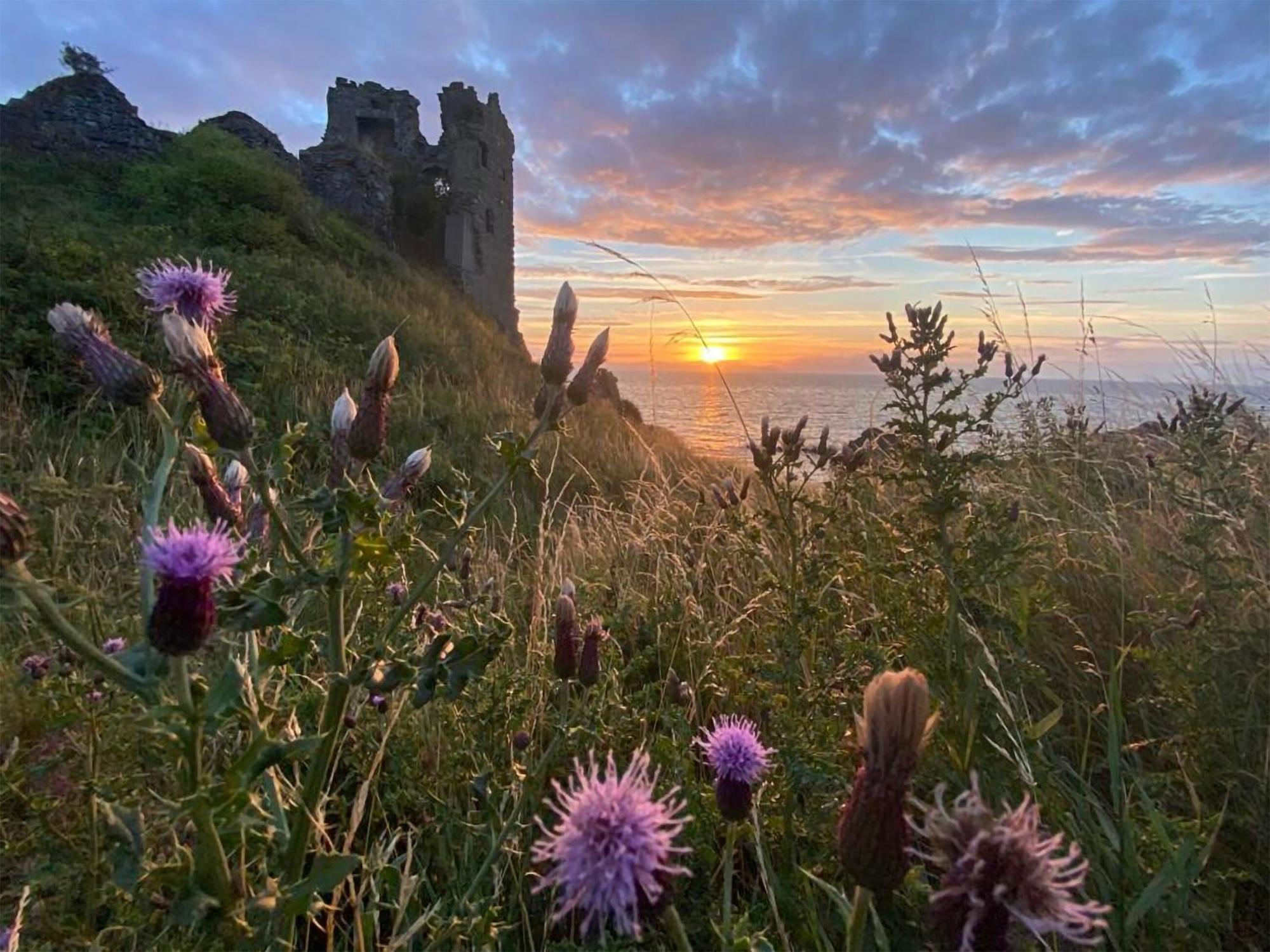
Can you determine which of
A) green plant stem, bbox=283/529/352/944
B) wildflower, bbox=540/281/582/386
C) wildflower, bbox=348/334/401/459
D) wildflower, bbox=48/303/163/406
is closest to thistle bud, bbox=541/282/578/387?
wildflower, bbox=540/281/582/386

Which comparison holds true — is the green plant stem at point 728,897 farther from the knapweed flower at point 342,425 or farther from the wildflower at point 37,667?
the wildflower at point 37,667

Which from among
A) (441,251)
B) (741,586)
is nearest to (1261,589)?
(741,586)

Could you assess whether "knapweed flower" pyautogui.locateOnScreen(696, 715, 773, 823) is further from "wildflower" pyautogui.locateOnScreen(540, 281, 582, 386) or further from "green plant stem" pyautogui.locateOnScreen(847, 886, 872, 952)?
"wildflower" pyautogui.locateOnScreen(540, 281, 582, 386)

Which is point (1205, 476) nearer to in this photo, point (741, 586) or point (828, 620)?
point (828, 620)

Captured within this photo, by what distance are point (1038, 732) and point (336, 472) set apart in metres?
1.63

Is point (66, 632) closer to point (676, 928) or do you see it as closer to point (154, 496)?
point (154, 496)

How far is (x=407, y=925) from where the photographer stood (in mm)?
1731

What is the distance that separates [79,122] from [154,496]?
22.3 metres

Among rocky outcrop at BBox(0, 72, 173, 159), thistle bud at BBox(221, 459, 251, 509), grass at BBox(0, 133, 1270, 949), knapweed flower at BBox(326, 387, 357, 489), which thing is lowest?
grass at BBox(0, 133, 1270, 949)

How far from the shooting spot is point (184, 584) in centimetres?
111

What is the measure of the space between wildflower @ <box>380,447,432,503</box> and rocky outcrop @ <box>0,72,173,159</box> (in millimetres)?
21077

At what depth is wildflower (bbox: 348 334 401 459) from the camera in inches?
60.8

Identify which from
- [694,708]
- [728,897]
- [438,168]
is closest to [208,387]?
[728,897]

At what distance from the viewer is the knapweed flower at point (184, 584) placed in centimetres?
108
